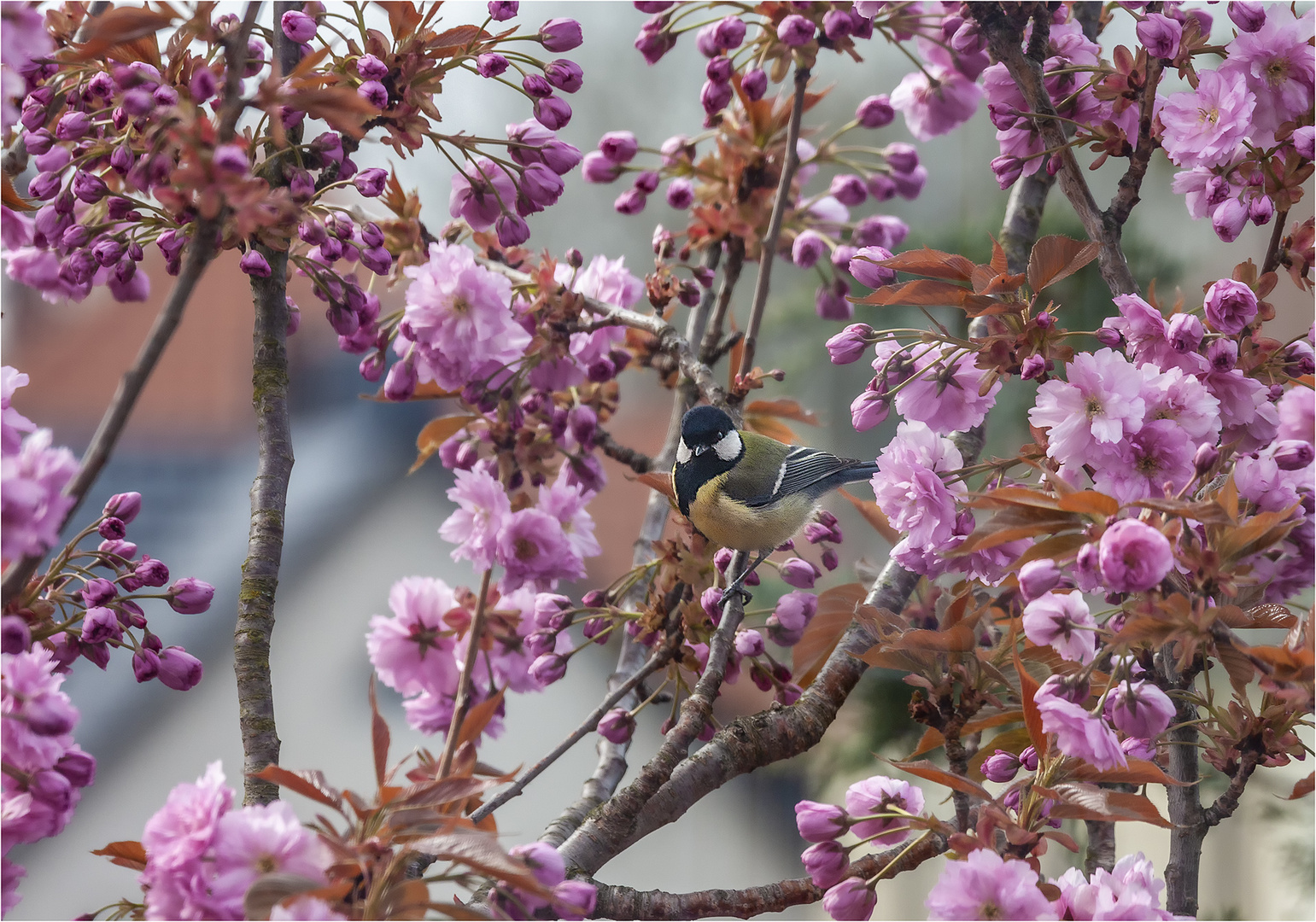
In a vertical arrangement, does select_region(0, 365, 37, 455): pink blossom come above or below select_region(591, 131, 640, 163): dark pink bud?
below

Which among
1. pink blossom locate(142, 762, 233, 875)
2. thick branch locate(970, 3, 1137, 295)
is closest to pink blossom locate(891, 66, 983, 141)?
thick branch locate(970, 3, 1137, 295)

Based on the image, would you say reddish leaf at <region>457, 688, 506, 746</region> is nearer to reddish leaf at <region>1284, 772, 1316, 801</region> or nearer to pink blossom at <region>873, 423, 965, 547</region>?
Answer: pink blossom at <region>873, 423, 965, 547</region>

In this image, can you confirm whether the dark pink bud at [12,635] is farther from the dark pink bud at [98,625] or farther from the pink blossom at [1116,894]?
the pink blossom at [1116,894]

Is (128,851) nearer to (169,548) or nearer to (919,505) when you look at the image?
(919,505)

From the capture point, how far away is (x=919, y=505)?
634mm

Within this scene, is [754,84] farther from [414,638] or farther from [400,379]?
[414,638]

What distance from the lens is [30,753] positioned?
17.9 inches

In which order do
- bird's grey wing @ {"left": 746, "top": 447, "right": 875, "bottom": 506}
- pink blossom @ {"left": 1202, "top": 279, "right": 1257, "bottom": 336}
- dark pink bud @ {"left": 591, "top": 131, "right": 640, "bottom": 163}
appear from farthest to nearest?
bird's grey wing @ {"left": 746, "top": 447, "right": 875, "bottom": 506}
dark pink bud @ {"left": 591, "top": 131, "right": 640, "bottom": 163}
pink blossom @ {"left": 1202, "top": 279, "right": 1257, "bottom": 336}

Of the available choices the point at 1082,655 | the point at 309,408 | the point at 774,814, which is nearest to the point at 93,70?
the point at 1082,655

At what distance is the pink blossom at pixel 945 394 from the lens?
2.22 feet

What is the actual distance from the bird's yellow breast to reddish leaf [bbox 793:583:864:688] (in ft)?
0.29

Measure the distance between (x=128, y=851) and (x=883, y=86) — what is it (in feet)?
10.9

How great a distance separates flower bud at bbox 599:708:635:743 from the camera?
810 millimetres

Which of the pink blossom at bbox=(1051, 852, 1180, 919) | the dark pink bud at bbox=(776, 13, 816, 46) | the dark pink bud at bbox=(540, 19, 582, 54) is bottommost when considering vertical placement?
the pink blossom at bbox=(1051, 852, 1180, 919)
